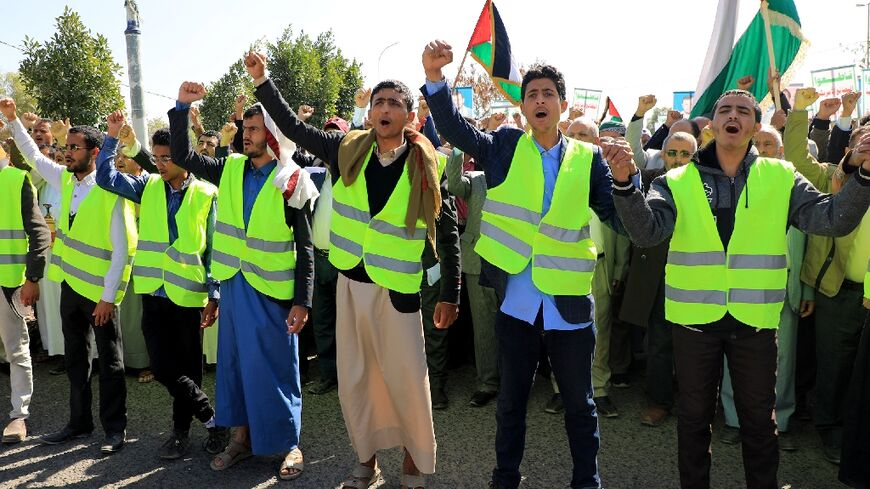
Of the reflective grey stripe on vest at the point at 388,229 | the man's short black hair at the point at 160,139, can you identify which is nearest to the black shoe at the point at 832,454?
the reflective grey stripe on vest at the point at 388,229

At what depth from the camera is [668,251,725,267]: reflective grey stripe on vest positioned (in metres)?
3.14

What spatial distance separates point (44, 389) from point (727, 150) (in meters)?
5.70

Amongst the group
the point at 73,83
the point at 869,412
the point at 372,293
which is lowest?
the point at 869,412

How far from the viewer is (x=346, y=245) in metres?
3.61

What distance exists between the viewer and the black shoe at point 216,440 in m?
4.30

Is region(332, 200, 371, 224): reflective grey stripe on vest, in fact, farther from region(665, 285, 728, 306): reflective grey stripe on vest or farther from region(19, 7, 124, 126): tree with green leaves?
region(19, 7, 124, 126): tree with green leaves

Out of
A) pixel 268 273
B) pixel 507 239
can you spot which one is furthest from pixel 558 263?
pixel 268 273

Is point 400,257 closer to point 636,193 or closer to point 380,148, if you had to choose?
point 380,148

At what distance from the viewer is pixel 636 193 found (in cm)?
287

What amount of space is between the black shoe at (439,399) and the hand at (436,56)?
9.53 feet

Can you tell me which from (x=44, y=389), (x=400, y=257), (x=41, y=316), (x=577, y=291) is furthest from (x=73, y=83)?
(x=577, y=291)

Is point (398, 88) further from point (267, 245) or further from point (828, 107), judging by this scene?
point (828, 107)

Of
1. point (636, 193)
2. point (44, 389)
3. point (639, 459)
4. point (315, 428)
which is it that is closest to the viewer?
point (636, 193)

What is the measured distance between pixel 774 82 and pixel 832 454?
2956 mm
